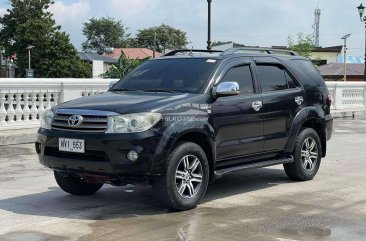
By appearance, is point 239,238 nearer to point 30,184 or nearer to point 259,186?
point 259,186

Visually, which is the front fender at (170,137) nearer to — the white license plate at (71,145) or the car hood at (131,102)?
the car hood at (131,102)

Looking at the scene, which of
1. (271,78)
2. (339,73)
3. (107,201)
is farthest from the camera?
(339,73)

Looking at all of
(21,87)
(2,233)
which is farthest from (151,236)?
(21,87)

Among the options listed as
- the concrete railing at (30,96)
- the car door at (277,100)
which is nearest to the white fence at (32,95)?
the concrete railing at (30,96)

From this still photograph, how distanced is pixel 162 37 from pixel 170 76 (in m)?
110

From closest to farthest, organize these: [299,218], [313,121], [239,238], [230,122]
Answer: [239,238]
[299,218]
[230,122]
[313,121]

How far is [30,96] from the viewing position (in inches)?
507

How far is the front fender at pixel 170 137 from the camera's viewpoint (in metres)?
5.96

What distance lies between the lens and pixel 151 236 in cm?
539

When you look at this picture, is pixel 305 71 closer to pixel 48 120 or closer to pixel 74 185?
pixel 74 185

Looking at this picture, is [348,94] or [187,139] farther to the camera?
[348,94]

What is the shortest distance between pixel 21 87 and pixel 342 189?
758 centimetres

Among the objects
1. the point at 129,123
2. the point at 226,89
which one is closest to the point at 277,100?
the point at 226,89

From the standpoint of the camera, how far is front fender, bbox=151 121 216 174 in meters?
5.96
